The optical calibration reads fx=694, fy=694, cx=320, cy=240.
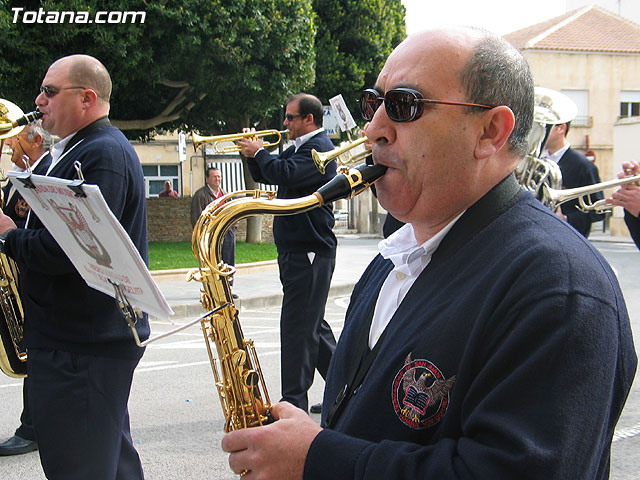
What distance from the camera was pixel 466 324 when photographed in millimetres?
1371

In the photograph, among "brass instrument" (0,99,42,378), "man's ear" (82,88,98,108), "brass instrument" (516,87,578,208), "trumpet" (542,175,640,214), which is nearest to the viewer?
"man's ear" (82,88,98,108)

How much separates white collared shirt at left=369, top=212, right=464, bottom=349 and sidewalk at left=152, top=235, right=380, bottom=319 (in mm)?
6078

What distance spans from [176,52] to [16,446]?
10091mm

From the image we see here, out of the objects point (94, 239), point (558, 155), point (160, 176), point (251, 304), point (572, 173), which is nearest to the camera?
point (94, 239)

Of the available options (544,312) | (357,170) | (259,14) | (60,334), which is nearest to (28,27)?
(259,14)

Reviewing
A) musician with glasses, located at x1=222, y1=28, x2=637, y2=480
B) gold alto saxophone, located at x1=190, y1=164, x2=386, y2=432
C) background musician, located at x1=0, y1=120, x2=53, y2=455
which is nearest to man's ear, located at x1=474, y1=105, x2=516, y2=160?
musician with glasses, located at x1=222, y1=28, x2=637, y2=480

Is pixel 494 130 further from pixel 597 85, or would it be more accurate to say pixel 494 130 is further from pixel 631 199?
pixel 597 85

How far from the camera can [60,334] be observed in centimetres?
277

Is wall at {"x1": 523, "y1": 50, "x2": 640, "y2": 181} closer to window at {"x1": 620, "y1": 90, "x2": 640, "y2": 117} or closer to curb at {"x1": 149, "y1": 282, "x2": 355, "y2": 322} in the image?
window at {"x1": 620, "y1": 90, "x2": 640, "y2": 117}

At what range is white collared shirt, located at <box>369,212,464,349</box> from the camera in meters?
1.68

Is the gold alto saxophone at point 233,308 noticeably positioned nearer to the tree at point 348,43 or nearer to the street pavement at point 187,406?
the street pavement at point 187,406

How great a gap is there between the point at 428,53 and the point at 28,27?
38.4 feet

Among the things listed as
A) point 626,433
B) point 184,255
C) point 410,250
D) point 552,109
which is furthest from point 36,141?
point 184,255
